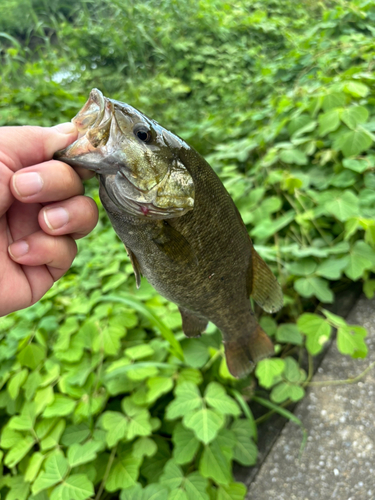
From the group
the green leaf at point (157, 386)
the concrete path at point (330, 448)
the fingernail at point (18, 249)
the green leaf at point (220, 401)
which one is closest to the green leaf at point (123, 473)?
the green leaf at point (157, 386)

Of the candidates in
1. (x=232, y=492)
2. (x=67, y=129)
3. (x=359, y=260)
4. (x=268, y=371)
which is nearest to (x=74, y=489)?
(x=232, y=492)

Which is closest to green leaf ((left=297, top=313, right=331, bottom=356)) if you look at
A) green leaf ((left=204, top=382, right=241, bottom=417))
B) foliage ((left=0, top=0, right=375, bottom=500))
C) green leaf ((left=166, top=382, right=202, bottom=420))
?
foliage ((left=0, top=0, right=375, bottom=500))

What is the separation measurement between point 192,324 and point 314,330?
68 cm

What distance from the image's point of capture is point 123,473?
1324 millimetres

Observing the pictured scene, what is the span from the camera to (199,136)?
11.9 feet

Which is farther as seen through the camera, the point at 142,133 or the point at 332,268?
the point at 332,268

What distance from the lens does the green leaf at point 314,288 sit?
1.69m

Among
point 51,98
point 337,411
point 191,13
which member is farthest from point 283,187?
point 191,13

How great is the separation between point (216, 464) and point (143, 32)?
533 cm

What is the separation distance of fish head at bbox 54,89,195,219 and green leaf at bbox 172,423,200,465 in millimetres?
998

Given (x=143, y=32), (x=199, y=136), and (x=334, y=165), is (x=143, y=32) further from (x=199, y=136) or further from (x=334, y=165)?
(x=334, y=165)

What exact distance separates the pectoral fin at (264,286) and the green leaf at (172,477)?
742 mm

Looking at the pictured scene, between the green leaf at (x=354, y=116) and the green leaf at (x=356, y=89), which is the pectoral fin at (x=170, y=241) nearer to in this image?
the green leaf at (x=354, y=116)

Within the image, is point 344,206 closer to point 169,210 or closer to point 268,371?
point 268,371
